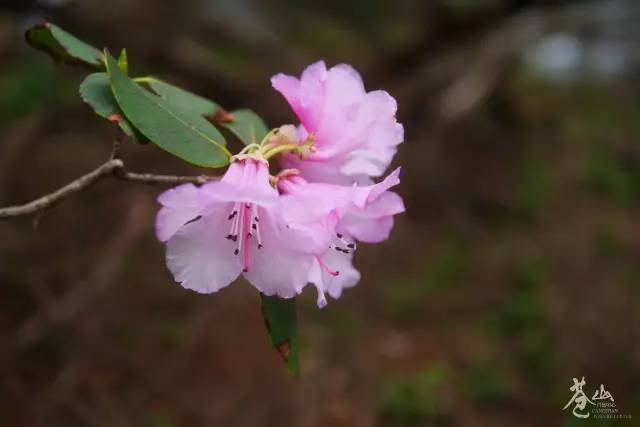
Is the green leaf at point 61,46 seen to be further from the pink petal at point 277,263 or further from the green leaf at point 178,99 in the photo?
the pink petal at point 277,263

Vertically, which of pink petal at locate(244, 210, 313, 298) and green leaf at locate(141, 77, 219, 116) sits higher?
green leaf at locate(141, 77, 219, 116)

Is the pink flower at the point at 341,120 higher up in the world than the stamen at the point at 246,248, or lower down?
higher up

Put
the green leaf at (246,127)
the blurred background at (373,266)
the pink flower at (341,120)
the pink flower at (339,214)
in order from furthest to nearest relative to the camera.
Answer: the blurred background at (373,266) → the green leaf at (246,127) → the pink flower at (341,120) → the pink flower at (339,214)

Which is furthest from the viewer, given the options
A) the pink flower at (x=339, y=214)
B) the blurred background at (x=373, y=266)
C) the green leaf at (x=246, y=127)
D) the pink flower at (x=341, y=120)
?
the blurred background at (x=373, y=266)

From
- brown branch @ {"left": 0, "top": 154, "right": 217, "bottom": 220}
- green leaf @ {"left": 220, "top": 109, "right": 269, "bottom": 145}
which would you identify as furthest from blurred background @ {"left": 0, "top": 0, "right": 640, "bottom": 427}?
brown branch @ {"left": 0, "top": 154, "right": 217, "bottom": 220}

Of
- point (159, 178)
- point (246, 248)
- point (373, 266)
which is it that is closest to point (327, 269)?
point (246, 248)

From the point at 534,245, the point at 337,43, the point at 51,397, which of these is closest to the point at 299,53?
the point at 337,43

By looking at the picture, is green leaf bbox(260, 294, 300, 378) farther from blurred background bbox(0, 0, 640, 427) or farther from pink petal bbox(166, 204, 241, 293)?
blurred background bbox(0, 0, 640, 427)

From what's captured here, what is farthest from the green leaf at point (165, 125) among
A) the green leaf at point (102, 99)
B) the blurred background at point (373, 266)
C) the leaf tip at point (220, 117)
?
the blurred background at point (373, 266)

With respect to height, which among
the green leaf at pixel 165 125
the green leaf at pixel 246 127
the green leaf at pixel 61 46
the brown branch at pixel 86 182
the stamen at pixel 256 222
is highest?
the green leaf at pixel 61 46
